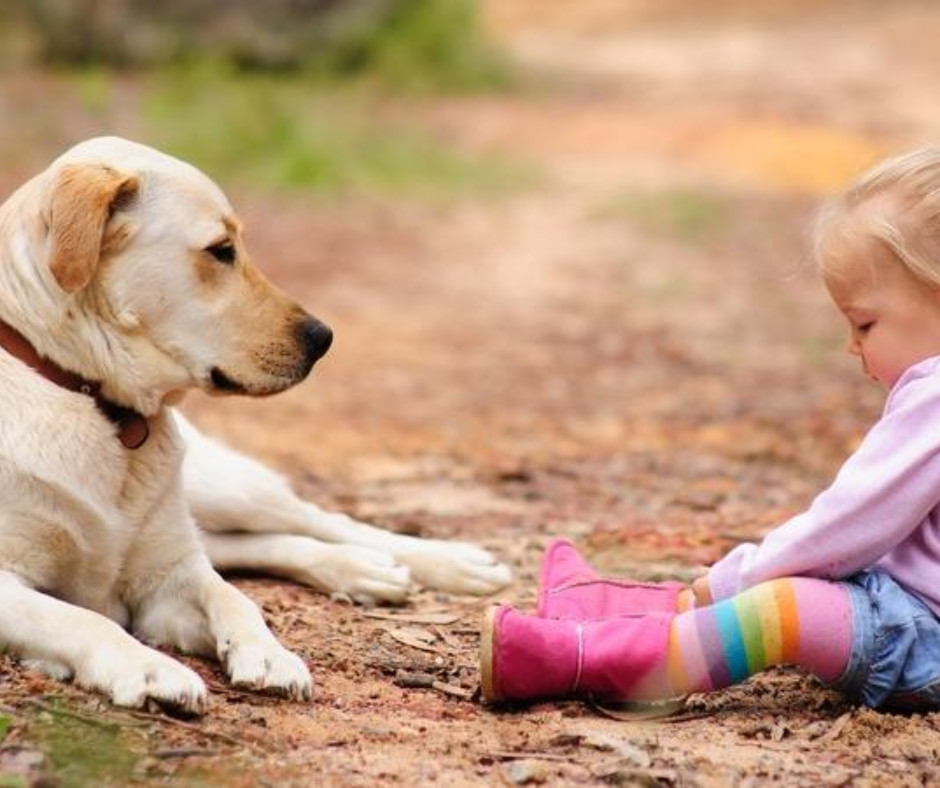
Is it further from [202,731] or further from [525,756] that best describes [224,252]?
[525,756]

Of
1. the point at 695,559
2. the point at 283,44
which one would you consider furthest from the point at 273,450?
the point at 283,44

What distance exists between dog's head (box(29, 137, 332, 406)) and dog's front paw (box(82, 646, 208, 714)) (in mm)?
700

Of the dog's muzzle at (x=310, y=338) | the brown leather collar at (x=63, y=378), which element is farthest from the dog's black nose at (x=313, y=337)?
the brown leather collar at (x=63, y=378)

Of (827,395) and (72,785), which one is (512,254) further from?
(72,785)

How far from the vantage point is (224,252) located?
412cm

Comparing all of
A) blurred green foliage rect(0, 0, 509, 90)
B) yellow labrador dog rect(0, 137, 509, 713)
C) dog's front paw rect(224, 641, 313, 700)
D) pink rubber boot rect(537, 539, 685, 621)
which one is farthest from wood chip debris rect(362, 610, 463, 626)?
blurred green foliage rect(0, 0, 509, 90)

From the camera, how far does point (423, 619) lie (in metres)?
4.61

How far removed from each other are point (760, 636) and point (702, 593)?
1.19 feet

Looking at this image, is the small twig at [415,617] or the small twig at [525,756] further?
the small twig at [415,617]

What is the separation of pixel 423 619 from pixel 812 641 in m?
1.21

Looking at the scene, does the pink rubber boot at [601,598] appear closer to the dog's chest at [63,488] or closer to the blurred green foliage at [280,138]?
the dog's chest at [63,488]

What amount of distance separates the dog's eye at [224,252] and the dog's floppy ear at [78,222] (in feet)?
0.87

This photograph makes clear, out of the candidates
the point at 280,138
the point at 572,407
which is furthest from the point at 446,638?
the point at 280,138

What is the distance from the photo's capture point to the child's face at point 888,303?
380 centimetres
